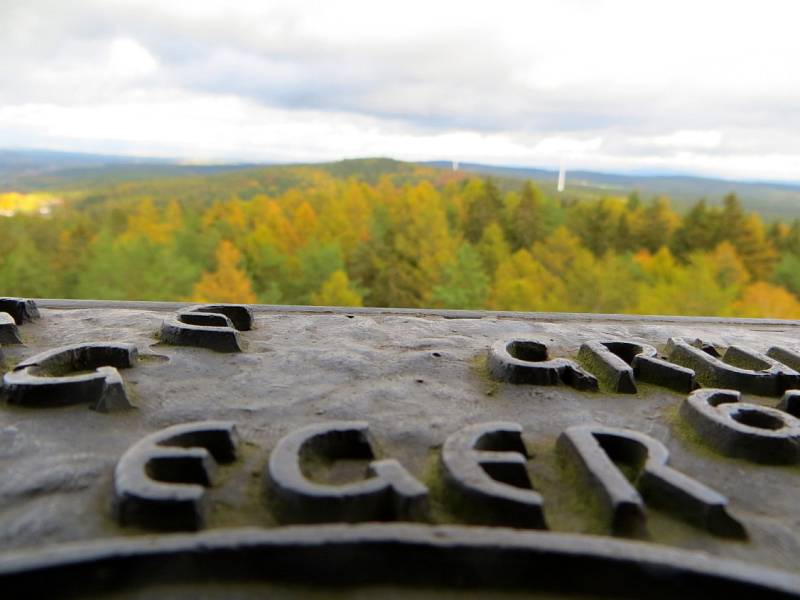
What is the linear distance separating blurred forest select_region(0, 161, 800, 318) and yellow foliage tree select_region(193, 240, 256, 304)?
45 mm

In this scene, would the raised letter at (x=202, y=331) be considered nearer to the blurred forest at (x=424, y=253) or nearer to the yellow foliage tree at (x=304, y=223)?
the blurred forest at (x=424, y=253)

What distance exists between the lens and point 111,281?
1869 centimetres

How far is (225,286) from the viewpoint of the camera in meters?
18.7

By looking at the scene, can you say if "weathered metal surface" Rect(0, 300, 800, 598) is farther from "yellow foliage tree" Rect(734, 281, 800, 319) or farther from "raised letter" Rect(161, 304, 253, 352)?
"yellow foliage tree" Rect(734, 281, 800, 319)

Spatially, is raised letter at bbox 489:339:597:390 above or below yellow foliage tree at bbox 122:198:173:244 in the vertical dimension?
above

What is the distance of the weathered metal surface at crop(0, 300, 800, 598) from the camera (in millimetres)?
1288

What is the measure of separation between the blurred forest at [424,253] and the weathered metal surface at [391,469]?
16.1 m

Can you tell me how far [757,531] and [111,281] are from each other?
19.4 m

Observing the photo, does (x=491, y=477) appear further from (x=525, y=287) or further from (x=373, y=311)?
(x=525, y=287)

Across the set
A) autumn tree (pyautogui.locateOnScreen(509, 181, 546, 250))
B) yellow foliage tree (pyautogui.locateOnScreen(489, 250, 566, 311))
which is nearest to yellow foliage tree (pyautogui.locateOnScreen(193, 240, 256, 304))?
yellow foliage tree (pyautogui.locateOnScreen(489, 250, 566, 311))

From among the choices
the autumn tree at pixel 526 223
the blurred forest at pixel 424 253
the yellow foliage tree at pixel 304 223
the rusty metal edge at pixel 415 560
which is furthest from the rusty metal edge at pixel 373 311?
the yellow foliage tree at pixel 304 223

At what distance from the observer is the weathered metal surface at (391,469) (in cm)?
129

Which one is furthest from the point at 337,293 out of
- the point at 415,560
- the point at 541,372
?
the point at 415,560

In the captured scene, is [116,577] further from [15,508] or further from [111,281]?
[111,281]
